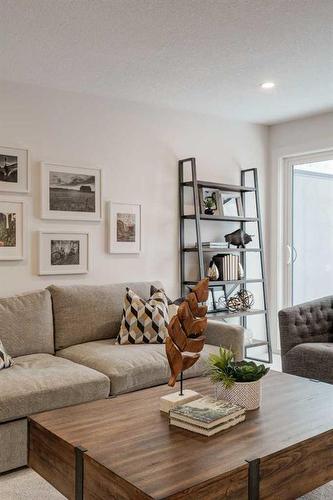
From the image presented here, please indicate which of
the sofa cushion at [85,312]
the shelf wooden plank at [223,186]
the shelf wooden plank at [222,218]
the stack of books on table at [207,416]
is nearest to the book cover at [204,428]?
the stack of books on table at [207,416]

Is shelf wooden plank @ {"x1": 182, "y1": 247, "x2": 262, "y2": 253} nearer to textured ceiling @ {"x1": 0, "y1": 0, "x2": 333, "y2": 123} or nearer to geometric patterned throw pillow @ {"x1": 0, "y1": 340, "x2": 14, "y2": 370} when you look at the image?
textured ceiling @ {"x1": 0, "y1": 0, "x2": 333, "y2": 123}

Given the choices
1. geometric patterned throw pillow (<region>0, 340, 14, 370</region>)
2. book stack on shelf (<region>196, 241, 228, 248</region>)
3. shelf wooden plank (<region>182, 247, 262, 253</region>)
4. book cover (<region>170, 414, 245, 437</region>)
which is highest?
book stack on shelf (<region>196, 241, 228, 248</region>)

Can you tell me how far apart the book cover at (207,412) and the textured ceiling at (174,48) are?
6.33ft

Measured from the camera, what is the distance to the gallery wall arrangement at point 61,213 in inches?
141

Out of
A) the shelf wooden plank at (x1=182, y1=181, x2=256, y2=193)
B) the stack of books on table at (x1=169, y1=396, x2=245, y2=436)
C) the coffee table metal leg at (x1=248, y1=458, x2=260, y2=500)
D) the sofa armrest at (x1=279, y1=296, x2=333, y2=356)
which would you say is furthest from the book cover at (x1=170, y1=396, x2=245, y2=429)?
the shelf wooden plank at (x1=182, y1=181, x2=256, y2=193)

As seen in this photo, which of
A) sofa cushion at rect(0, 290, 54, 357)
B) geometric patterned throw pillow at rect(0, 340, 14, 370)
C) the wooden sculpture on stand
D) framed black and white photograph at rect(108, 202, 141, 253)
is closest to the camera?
the wooden sculpture on stand

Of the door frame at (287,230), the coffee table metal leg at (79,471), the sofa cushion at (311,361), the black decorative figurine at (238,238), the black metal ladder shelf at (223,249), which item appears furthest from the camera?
the door frame at (287,230)

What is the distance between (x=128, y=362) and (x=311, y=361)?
1324mm

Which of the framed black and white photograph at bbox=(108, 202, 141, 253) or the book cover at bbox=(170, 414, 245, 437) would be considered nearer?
the book cover at bbox=(170, 414, 245, 437)

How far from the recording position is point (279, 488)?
181 centimetres

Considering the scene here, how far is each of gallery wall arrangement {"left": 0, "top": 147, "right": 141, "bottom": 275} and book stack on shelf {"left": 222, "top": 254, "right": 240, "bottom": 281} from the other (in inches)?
33.0

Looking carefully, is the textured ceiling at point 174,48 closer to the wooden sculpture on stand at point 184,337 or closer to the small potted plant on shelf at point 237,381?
the wooden sculpture on stand at point 184,337

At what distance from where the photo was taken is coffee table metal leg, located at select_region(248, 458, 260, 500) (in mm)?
1698

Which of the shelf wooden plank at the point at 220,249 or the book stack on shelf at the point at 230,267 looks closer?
the shelf wooden plank at the point at 220,249
